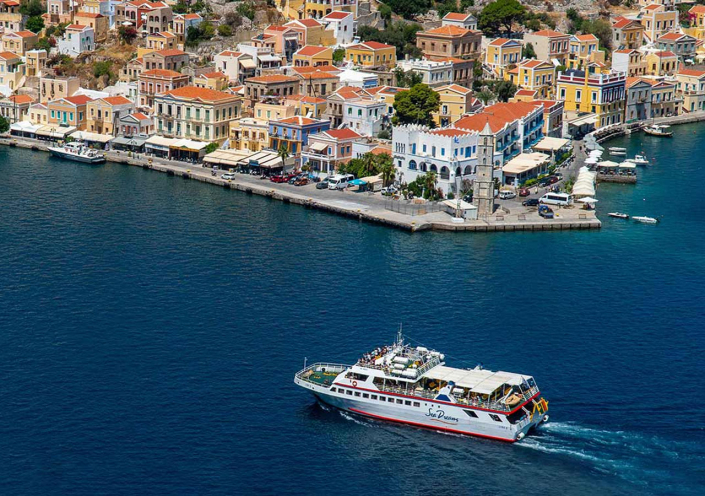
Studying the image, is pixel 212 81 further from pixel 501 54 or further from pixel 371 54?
pixel 501 54

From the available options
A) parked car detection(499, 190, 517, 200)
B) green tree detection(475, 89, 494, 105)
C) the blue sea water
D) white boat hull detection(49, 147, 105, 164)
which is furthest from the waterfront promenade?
green tree detection(475, 89, 494, 105)

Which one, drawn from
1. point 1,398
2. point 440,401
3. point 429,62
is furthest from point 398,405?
point 429,62

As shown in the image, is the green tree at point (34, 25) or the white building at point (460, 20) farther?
the green tree at point (34, 25)

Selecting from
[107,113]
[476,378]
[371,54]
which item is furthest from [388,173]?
[476,378]

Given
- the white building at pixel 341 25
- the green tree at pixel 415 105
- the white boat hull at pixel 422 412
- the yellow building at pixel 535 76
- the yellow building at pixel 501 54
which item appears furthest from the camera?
the white building at pixel 341 25

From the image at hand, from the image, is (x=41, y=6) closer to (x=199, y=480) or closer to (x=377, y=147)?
(x=377, y=147)

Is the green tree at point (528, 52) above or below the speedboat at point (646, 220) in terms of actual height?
above

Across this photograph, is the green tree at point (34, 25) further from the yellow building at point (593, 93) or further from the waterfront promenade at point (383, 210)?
the yellow building at point (593, 93)

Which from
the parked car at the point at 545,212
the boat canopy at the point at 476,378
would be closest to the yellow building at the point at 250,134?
the parked car at the point at 545,212
